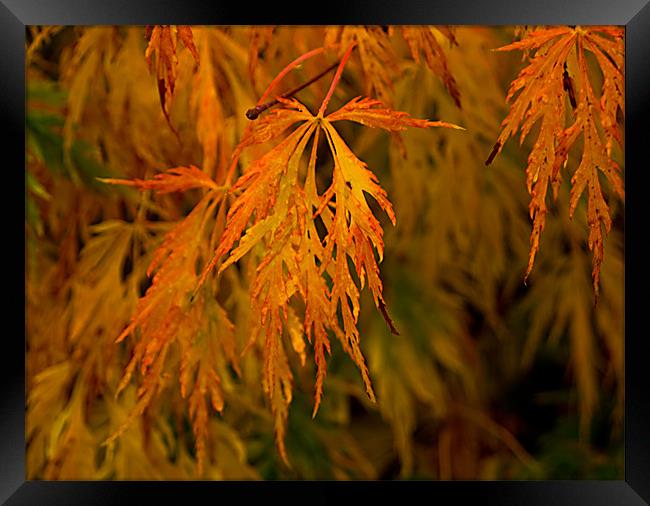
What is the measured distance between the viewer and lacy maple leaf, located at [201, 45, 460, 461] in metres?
0.70

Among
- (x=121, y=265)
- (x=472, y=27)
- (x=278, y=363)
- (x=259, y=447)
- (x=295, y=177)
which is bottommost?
(x=259, y=447)

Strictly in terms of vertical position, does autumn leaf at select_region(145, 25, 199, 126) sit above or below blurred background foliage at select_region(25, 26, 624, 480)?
above

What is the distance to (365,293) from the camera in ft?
2.93

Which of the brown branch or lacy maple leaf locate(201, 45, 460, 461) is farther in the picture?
the brown branch

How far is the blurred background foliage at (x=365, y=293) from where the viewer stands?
2.78 feet

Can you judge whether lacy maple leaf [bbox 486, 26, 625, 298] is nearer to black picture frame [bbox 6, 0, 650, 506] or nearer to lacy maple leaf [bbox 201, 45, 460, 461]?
black picture frame [bbox 6, 0, 650, 506]

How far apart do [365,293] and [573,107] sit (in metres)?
0.32

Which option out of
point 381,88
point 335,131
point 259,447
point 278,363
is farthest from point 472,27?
point 259,447

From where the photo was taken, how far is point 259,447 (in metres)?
0.89

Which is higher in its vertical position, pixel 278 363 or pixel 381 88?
pixel 381 88

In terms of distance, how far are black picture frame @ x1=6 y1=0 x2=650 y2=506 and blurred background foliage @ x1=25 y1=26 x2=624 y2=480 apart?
0.09 ft

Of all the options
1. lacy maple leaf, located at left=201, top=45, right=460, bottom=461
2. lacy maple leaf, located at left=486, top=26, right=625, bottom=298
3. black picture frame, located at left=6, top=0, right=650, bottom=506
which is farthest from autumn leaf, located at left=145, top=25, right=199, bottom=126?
lacy maple leaf, located at left=486, top=26, right=625, bottom=298
